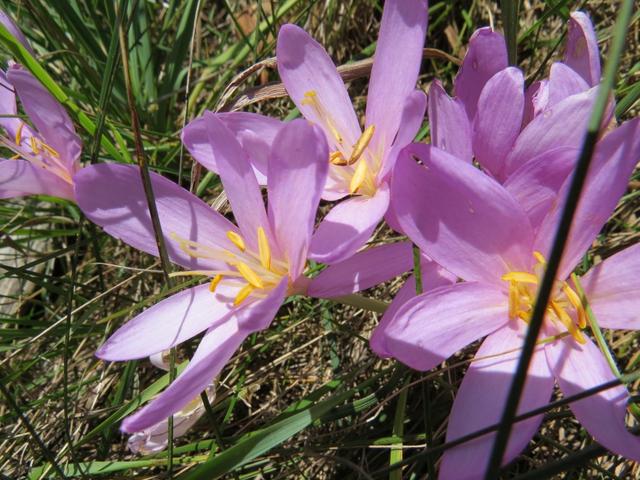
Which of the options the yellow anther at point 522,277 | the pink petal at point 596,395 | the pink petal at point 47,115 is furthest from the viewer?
the pink petal at point 47,115

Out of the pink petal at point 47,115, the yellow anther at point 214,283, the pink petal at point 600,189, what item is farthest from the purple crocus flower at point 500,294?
the pink petal at point 47,115

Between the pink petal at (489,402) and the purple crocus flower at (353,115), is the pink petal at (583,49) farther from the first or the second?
the pink petal at (489,402)

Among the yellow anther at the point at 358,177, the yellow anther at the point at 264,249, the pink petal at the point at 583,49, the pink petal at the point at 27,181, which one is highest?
the pink petal at the point at 583,49

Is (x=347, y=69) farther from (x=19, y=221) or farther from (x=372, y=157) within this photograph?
(x=19, y=221)

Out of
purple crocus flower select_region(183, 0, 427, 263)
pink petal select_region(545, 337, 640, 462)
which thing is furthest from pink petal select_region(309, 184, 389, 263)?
pink petal select_region(545, 337, 640, 462)

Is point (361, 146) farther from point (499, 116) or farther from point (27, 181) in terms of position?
point (27, 181)

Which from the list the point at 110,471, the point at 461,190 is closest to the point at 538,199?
the point at 461,190
